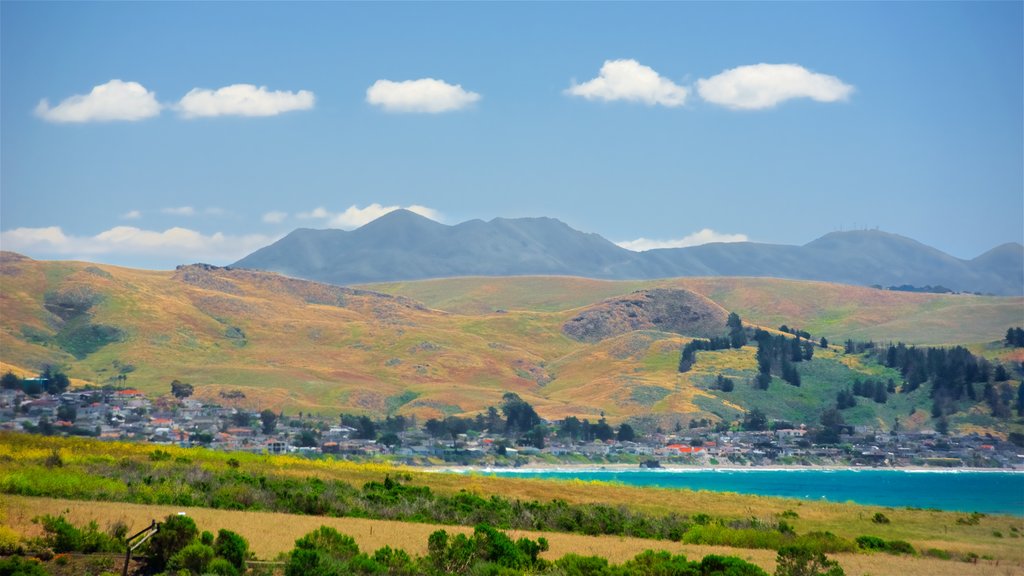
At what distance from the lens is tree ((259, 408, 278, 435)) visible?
595 feet

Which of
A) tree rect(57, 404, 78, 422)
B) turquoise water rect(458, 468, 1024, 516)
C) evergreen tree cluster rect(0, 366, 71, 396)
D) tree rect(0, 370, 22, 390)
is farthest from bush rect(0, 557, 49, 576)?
tree rect(0, 370, 22, 390)

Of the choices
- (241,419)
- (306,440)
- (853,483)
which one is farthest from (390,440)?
(853,483)

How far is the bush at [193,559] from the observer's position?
2962cm

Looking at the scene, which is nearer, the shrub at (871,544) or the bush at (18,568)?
the bush at (18,568)

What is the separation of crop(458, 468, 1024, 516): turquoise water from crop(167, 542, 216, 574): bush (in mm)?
76572

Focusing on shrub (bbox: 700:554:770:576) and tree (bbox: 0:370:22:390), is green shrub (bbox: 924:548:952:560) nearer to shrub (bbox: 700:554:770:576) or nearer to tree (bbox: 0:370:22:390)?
shrub (bbox: 700:554:770:576)

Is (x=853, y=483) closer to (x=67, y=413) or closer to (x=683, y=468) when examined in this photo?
(x=683, y=468)

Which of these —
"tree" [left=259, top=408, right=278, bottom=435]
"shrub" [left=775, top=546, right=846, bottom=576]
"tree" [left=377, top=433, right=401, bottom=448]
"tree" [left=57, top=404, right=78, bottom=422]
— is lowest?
"tree" [left=377, top=433, right=401, bottom=448]

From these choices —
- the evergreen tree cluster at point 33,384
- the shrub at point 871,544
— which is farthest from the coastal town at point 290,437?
the shrub at point 871,544

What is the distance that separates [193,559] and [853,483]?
14316 cm

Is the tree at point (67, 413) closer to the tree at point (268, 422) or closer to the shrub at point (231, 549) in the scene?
the tree at point (268, 422)

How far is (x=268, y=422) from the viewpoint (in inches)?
7279

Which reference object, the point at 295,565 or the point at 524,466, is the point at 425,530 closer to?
the point at 295,565

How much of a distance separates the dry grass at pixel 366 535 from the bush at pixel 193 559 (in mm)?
3152
